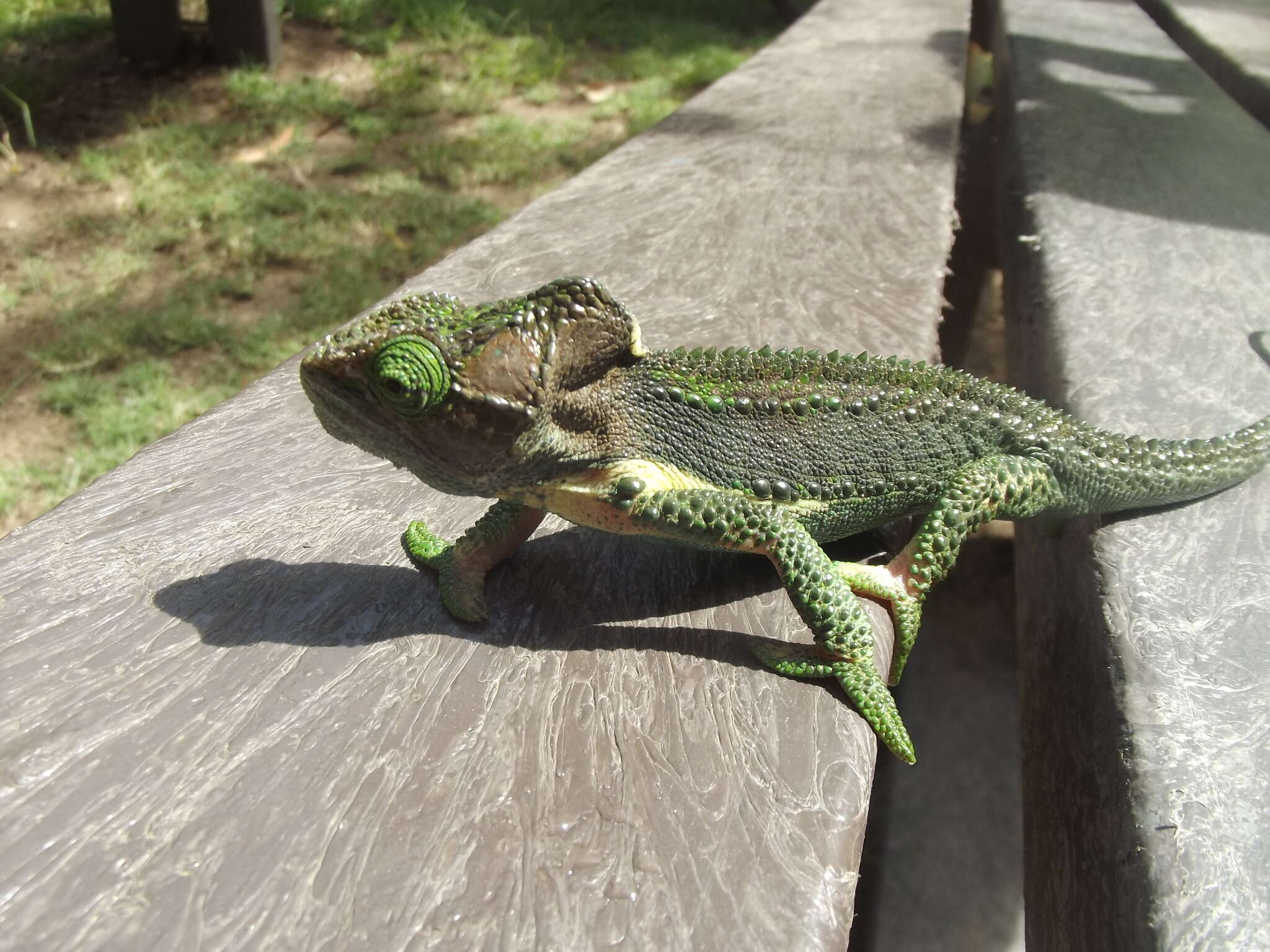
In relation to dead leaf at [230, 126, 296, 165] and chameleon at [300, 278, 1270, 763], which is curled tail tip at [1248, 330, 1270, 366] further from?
dead leaf at [230, 126, 296, 165]

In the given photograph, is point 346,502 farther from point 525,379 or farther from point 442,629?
point 525,379

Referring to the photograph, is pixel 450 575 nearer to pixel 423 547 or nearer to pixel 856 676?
pixel 423 547

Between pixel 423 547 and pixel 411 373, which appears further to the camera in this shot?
pixel 423 547

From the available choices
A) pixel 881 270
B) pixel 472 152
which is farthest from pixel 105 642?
pixel 472 152

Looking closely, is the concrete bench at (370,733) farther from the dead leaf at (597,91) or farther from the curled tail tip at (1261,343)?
the dead leaf at (597,91)

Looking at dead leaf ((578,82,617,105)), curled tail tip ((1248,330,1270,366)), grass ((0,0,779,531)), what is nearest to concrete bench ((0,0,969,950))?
curled tail tip ((1248,330,1270,366))

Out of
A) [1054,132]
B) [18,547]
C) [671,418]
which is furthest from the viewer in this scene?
→ [1054,132]

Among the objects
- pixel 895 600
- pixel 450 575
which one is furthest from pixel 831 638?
pixel 450 575

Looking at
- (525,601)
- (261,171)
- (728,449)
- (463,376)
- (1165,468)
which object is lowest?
(261,171)
